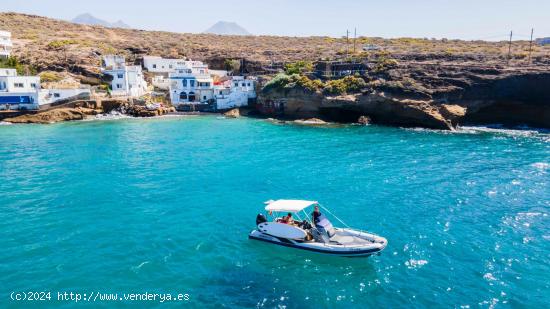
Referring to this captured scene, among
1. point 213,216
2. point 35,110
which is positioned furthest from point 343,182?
point 35,110

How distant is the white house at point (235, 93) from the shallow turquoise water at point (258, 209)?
34349 millimetres

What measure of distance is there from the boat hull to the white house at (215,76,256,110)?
65.2 m

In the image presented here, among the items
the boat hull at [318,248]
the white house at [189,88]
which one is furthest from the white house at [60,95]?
the boat hull at [318,248]

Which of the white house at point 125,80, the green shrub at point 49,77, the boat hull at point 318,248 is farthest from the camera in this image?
the white house at point 125,80

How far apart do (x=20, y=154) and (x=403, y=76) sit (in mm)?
63818

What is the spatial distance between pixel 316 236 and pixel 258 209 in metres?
7.59

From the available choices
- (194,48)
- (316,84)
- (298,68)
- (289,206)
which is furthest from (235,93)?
(289,206)

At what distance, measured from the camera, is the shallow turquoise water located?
68.0ft

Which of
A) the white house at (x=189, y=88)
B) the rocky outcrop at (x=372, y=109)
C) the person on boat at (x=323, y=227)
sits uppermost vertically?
the white house at (x=189, y=88)

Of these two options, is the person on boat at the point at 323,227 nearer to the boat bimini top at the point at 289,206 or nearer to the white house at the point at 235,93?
the boat bimini top at the point at 289,206

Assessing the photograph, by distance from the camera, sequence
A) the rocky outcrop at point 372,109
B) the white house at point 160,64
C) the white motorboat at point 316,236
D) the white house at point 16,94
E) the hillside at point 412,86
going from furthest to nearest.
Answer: the white house at point 160,64 < the white house at point 16,94 < the hillside at point 412,86 < the rocky outcrop at point 372,109 < the white motorboat at point 316,236

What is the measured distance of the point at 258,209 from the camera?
3134 centimetres

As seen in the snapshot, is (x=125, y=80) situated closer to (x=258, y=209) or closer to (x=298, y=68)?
(x=298, y=68)

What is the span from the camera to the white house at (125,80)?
86588 mm
